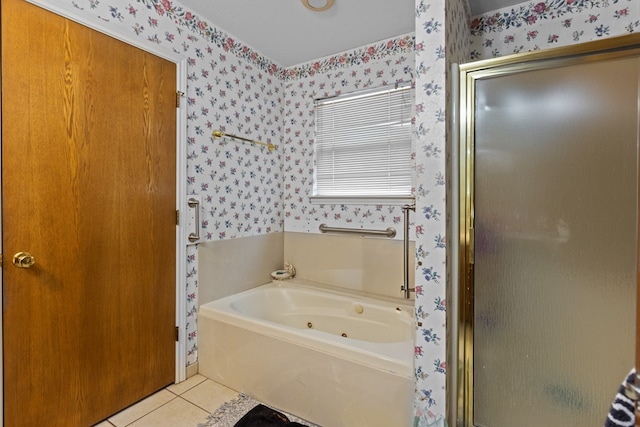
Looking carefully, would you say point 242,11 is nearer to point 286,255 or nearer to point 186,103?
point 186,103

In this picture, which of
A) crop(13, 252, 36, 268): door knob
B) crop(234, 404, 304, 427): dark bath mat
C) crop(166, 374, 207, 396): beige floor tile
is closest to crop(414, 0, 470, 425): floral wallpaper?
crop(234, 404, 304, 427): dark bath mat

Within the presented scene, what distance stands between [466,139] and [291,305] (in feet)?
6.17

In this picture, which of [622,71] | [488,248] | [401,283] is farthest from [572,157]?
[401,283]

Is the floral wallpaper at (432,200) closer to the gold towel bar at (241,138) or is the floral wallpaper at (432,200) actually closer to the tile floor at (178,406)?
the tile floor at (178,406)

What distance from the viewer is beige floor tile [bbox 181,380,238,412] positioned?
6.22 feet

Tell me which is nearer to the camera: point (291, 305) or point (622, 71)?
point (622, 71)

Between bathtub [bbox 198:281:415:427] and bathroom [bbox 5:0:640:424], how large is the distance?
5.0 inches

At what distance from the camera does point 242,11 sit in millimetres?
2113

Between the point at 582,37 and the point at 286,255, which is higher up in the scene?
the point at 582,37

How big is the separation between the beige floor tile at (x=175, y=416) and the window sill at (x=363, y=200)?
1740 millimetres

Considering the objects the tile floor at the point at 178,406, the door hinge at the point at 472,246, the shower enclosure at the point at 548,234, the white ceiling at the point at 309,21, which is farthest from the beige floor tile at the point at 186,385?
the white ceiling at the point at 309,21

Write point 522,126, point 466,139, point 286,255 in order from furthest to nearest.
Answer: point 286,255 → point 466,139 → point 522,126

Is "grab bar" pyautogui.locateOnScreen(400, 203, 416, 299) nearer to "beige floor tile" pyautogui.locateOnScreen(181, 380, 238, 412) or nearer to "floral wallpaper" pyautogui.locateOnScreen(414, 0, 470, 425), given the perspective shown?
"floral wallpaper" pyautogui.locateOnScreen(414, 0, 470, 425)

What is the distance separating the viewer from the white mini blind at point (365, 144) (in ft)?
8.06
